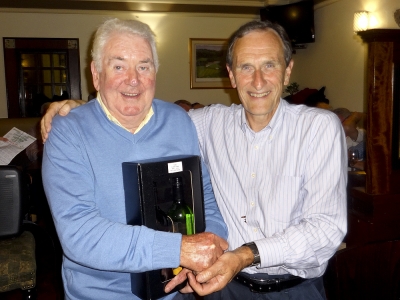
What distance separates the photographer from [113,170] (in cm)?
111

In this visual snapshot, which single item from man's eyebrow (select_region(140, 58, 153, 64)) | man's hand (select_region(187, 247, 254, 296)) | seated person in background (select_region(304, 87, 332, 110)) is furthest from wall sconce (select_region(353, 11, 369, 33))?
man's hand (select_region(187, 247, 254, 296))

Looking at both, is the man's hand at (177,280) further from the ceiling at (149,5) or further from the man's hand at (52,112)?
the ceiling at (149,5)

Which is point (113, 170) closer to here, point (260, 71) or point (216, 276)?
point (216, 276)

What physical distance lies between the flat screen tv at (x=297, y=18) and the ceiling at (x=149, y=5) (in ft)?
0.47

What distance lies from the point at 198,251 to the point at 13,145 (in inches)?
94.7

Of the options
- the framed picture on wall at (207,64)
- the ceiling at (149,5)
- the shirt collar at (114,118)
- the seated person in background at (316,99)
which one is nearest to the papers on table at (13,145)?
the shirt collar at (114,118)

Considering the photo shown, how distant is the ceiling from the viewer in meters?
6.06

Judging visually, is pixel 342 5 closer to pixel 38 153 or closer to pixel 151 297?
pixel 38 153

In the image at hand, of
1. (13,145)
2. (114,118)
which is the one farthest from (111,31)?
(13,145)

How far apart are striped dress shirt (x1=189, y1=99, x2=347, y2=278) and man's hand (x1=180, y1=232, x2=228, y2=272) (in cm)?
18

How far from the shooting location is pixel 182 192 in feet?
3.67

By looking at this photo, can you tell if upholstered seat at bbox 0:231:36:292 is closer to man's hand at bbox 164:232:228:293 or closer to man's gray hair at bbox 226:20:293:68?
man's hand at bbox 164:232:228:293

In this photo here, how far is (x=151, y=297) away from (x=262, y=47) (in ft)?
2.78

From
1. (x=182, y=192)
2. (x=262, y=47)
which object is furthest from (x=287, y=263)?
(x=262, y=47)
